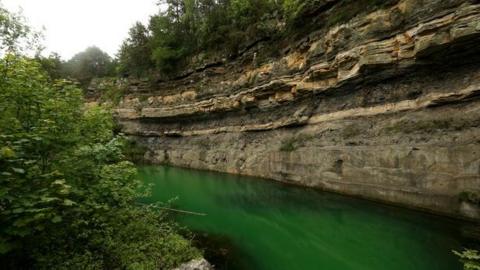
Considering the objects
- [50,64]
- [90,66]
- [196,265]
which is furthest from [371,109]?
[90,66]

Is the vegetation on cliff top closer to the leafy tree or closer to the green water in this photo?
the leafy tree

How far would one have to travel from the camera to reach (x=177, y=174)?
20.8m

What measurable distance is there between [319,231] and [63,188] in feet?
24.2

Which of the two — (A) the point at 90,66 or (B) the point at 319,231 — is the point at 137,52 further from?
(B) the point at 319,231

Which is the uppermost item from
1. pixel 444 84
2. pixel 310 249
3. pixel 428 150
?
pixel 444 84

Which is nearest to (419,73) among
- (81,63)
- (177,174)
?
(177,174)

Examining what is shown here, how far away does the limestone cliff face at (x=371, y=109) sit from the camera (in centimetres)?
891

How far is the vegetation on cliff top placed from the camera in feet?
11.3

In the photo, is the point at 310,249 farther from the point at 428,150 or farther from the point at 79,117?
the point at 79,117

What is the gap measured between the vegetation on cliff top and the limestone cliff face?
8.14 m

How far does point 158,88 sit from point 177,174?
11.2 metres

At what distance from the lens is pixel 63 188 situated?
3725 millimetres

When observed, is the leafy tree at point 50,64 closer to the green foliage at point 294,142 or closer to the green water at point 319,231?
the green water at point 319,231

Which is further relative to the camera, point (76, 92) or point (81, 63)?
point (81, 63)
